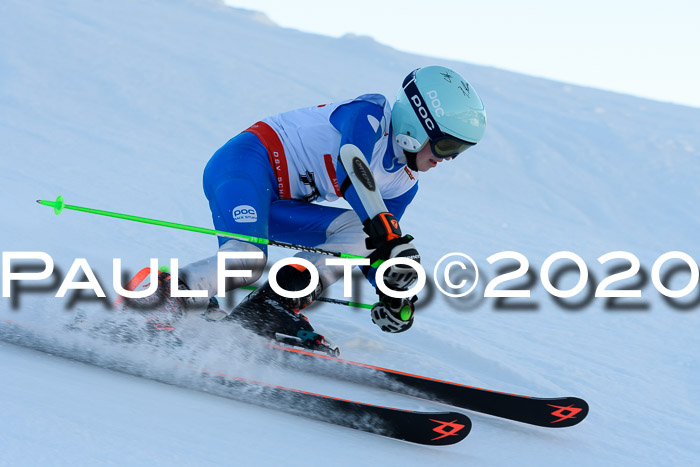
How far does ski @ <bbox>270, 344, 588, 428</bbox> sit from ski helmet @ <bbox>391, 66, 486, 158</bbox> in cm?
98

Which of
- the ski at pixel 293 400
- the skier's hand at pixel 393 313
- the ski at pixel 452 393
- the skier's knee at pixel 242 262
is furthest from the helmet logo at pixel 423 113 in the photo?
the ski at pixel 293 400

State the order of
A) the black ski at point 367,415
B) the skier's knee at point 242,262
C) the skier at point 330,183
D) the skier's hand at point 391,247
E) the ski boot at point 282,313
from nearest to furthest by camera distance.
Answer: the black ski at point 367,415 < the skier's hand at point 391,247 < the skier at point 330,183 < the skier's knee at point 242,262 < the ski boot at point 282,313

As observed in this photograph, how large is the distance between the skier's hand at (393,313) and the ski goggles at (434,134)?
0.65 metres

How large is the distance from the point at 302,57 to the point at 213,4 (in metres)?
8.08

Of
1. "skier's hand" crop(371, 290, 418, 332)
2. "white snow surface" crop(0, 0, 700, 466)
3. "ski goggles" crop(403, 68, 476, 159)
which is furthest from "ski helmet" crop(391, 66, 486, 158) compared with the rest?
"white snow surface" crop(0, 0, 700, 466)

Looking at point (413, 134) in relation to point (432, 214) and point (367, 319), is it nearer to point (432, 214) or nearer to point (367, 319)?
point (367, 319)

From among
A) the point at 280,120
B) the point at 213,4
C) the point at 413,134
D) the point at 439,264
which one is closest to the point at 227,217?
the point at 280,120

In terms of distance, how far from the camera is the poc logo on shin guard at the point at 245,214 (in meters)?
2.88

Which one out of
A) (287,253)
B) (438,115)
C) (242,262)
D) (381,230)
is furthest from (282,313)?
(287,253)

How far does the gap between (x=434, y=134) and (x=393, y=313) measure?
0.77 metres

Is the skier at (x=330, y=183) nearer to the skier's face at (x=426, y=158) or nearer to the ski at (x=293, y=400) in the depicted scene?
the skier's face at (x=426, y=158)

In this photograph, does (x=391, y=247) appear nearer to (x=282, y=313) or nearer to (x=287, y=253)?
(x=282, y=313)

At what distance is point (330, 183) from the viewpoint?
3.14 m

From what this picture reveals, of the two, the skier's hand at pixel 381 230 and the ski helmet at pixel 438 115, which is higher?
the ski helmet at pixel 438 115
